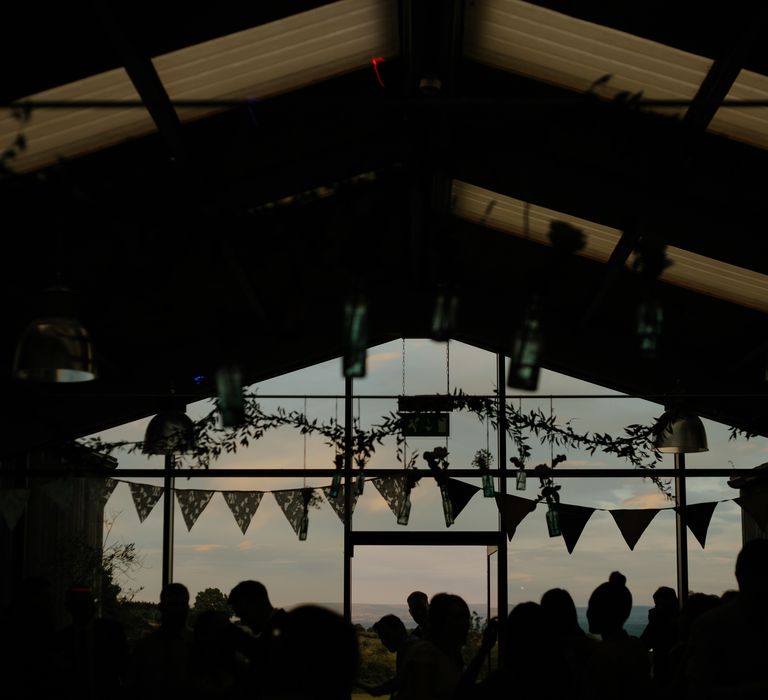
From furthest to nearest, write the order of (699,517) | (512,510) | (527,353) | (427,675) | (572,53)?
(512,510)
(699,517)
(572,53)
(427,675)
(527,353)

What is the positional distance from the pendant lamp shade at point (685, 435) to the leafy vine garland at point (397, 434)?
107cm

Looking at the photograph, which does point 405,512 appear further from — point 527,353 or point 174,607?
point 527,353

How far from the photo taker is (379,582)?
1061 cm

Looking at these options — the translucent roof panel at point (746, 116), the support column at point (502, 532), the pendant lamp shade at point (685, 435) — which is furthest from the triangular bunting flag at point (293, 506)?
the translucent roof panel at point (746, 116)

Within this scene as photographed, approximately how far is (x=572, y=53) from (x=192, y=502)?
6429 mm

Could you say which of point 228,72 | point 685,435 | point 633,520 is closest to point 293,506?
point 633,520

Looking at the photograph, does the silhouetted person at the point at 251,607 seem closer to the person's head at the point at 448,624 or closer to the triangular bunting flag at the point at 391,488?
the person's head at the point at 448,624

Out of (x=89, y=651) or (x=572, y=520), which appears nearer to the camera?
A: (x=89, y=651)

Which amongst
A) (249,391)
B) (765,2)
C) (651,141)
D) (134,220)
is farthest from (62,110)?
(249,391)

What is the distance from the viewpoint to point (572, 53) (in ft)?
19.2

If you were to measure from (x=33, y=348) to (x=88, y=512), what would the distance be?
6922 millimetres

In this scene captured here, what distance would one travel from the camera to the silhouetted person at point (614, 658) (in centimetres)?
A: 349

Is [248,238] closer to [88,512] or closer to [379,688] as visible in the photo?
[379,688]

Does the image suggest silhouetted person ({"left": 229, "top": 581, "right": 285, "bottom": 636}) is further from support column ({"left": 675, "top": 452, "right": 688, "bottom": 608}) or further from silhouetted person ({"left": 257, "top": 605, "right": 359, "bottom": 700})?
support column ({"left": 675, "top": 452, "right": 688, "bottom": 608})
